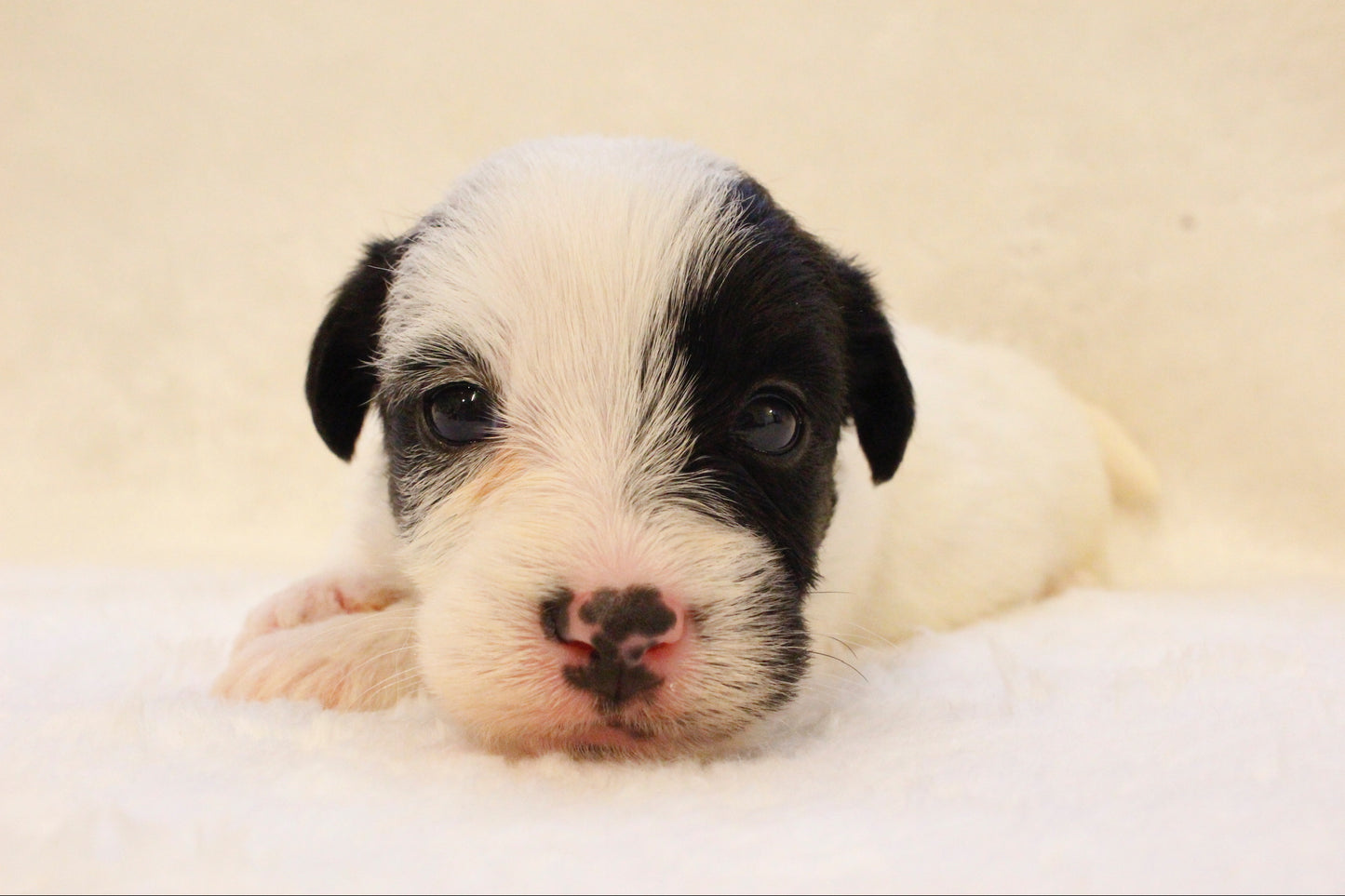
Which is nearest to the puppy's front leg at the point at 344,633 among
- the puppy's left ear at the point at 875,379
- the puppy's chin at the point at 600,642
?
the puppy's chin at the point at 600,642

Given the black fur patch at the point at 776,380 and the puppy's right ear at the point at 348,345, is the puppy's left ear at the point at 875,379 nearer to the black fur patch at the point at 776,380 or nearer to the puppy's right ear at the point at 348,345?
the black fur patch at the point at 776,380

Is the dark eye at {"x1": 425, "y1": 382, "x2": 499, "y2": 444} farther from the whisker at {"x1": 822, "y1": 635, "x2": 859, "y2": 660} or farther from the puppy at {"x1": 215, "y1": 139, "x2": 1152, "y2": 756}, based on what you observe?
the whisker at {"x1": 822, "y1": 635, "x2": 859, "y2": 660}

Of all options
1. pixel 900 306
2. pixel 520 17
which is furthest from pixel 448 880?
pixel 520 17

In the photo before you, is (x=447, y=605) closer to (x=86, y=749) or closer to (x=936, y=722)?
(x=86, y=749)

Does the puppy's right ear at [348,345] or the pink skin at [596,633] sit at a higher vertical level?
the puppy's right ear at [348,345]

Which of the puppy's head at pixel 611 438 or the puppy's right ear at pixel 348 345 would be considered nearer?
the puppy's head at pixel 611 438

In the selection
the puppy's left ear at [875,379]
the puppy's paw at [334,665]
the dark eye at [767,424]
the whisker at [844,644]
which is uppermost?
the puppy's left ear at [875,379]
